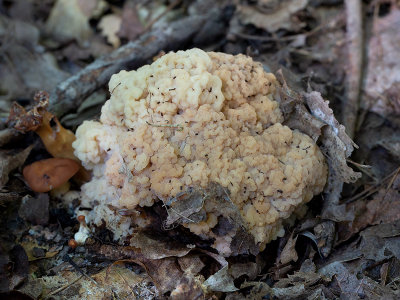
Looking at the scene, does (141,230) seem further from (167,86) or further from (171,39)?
(171,39)

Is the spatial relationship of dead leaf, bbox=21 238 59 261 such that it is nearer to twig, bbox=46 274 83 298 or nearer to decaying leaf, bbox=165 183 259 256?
twig, bbox=46 274 83 298

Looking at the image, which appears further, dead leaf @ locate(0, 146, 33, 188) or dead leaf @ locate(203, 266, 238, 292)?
dead leaf @ locate(0, 146, 33, 188)

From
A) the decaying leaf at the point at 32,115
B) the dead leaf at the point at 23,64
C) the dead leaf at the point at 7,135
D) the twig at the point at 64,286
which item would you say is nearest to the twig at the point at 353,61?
the twig at the point at 64,286

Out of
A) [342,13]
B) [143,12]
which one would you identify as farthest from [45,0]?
[342,13]

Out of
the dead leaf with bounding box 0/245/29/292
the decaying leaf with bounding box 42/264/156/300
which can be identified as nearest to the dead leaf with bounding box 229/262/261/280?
the decaying leaf with bounding box 42/264/156/300

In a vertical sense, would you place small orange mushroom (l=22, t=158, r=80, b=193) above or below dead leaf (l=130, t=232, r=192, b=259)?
above

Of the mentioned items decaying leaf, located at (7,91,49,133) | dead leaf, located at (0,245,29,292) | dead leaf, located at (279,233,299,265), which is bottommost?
dead leaf, located at (279,233,299,265)

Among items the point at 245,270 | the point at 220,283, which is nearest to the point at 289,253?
the point at 245,270

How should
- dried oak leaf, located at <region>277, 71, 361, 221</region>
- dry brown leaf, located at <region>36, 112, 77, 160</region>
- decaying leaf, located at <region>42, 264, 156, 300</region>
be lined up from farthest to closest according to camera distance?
dry brown leaf, located at <region>36, 112, 77, 160</region> < dried oak leaf, located at <region>277, 71, 361, 221</region> < decaying leaf, located at <region>42, 264, 156, 300</region>

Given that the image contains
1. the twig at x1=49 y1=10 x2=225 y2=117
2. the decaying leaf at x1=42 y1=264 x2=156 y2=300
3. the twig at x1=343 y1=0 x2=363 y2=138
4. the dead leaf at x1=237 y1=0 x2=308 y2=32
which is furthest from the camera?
the dead leaf at x1=237 y1=0 x2=308 y2=32
